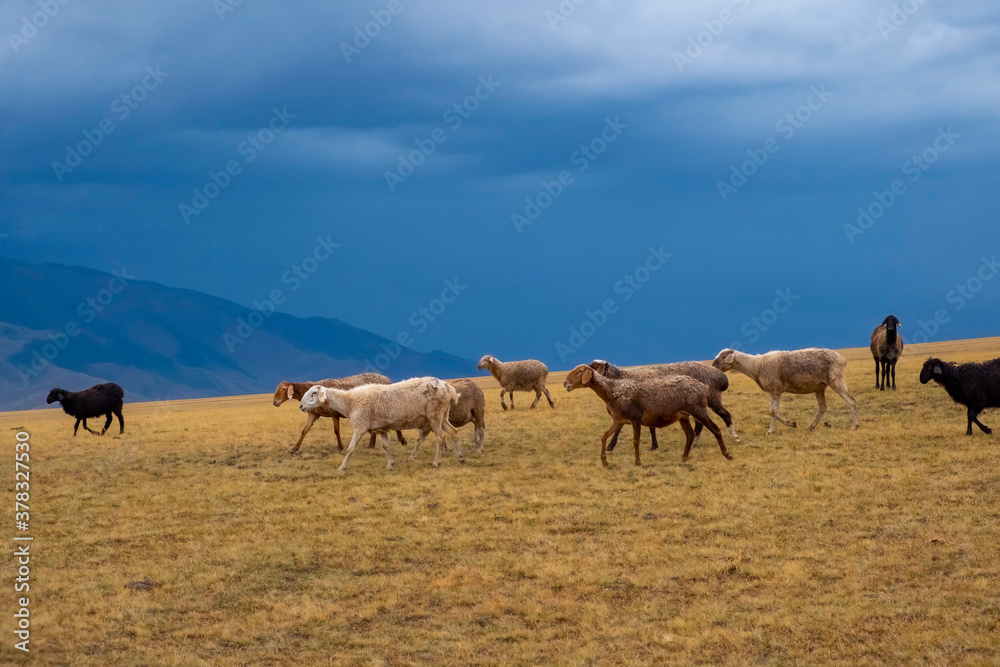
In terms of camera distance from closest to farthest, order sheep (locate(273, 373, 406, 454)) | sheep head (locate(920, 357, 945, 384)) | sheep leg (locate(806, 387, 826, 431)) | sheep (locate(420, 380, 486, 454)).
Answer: sheep head (locate(920, 357, 945, 384)) < sheep (locate(420, 380, 486, 454)) < sheep leg (locate(806, 387, 826, 431)) < sheep (locate(273, 373, 406, 454))

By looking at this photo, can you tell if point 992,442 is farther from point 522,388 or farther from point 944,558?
point 522,388

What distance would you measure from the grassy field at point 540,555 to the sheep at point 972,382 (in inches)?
30.9

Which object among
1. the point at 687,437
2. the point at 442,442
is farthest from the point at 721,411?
the point at 442,442

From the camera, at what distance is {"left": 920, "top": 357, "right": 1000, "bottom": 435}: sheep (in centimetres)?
2073

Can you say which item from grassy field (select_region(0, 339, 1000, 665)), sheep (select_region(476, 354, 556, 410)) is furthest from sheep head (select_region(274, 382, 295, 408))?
sheep (select_region(476, 354, 556, 410))

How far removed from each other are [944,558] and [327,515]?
438 inches

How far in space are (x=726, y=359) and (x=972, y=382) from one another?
617cm

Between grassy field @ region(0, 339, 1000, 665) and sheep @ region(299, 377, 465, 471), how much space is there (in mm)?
983

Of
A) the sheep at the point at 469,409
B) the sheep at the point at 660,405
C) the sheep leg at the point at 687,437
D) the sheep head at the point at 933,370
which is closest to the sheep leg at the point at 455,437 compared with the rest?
the sheep at the point at 469,409

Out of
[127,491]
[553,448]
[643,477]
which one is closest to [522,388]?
[553,448]

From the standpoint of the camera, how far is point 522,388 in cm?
3209

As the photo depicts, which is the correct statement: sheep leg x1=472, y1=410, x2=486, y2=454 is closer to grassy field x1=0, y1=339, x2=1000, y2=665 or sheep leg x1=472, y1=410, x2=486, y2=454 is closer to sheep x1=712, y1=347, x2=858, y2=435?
grassy field x1=0, y1=339, x2=1000, y2=665

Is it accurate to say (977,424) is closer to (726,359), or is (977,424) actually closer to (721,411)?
(721,411)

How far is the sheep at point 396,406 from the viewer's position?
845 inches
